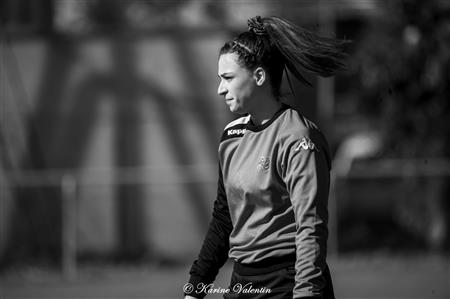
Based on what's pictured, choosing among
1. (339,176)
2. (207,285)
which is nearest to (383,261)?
(339,176)

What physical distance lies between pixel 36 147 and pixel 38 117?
487 mm

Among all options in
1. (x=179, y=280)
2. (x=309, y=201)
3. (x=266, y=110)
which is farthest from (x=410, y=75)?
(x=309, y=201)

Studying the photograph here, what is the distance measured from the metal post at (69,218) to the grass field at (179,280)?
29 centimetres

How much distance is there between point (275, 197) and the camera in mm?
3670

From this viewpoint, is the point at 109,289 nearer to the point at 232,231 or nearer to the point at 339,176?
the point at 339,176

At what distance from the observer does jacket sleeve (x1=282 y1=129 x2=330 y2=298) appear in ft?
11.1

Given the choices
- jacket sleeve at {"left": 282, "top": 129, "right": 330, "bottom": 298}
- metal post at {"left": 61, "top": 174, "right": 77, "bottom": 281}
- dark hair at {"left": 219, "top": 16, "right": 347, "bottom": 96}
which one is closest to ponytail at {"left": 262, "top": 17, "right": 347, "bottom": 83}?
dark hair at {"left": 219, "top": 16, "right": 347, "bottom": 96}

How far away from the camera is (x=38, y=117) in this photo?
49.3ft

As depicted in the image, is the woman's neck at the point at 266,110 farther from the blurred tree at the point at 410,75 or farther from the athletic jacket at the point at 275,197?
the blurred tree at the point at 410,75

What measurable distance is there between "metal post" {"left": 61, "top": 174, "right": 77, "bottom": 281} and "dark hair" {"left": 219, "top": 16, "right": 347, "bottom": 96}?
10.2 meters

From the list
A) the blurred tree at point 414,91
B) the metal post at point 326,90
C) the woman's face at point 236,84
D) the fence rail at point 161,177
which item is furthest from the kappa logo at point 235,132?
the metal post at point 326,90

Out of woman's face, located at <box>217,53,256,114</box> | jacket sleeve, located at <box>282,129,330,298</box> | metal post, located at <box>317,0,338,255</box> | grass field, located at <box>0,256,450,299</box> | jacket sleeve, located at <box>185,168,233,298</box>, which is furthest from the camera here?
metal post, located at <box>317,0,338,255</box>

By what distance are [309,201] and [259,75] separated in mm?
631

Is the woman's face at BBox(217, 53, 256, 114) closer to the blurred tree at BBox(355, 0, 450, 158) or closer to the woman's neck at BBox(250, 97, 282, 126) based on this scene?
the woman's neck at BBox(250, 97, 282, 126)
